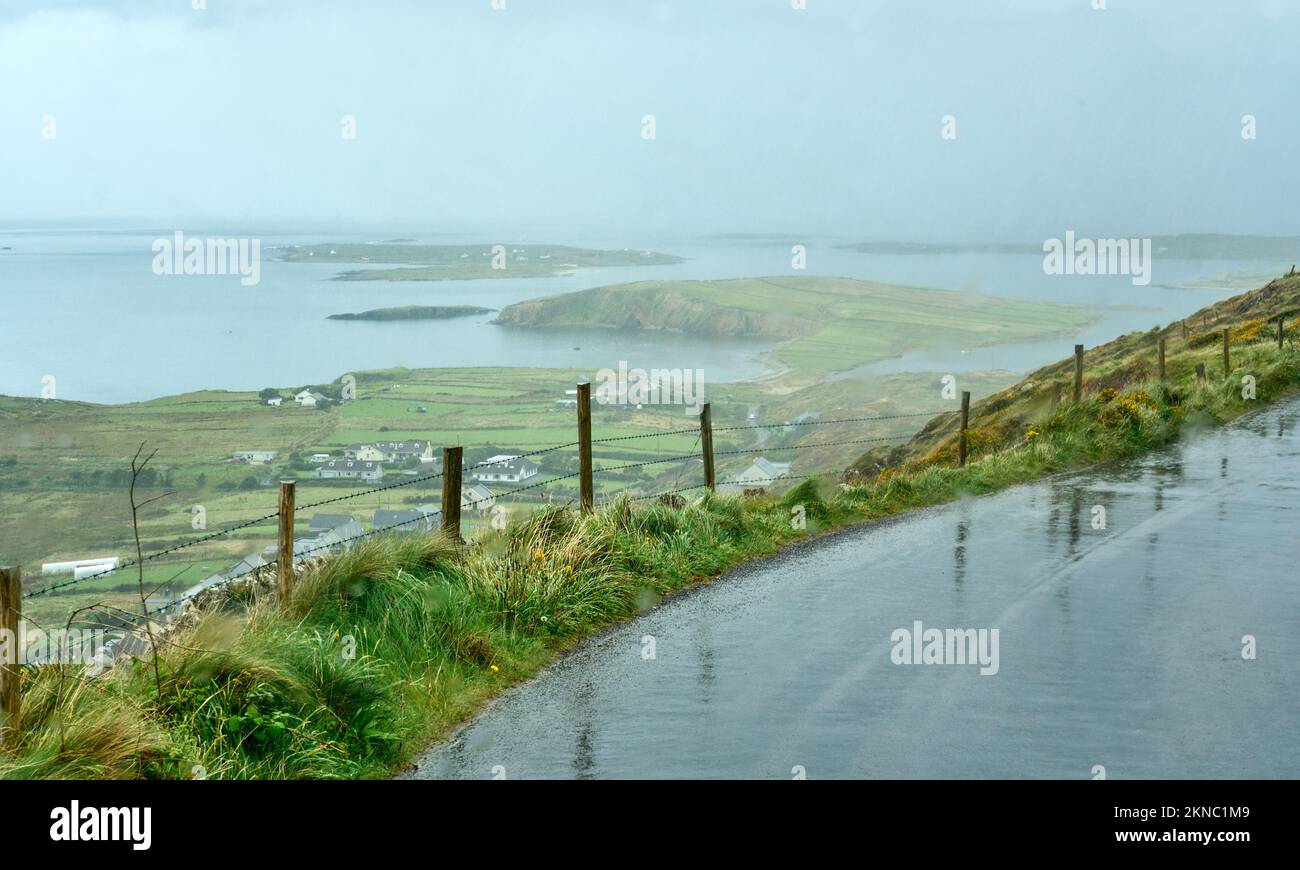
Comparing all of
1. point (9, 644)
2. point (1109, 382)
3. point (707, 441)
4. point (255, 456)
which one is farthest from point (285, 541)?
point (255, 456)

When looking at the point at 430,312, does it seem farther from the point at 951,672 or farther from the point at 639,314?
the point at 951,672

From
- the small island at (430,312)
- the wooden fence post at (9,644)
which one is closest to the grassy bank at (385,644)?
the wooden fence post at (9,644)

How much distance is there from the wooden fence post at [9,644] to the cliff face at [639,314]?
6375 inches

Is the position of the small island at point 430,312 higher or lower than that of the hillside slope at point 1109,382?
higher

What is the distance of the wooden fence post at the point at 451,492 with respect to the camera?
11.2 meters

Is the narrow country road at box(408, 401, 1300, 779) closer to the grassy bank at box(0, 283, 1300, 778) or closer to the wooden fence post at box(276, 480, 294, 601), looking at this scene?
the grassy bank at box(0, 283, 1300, 778)

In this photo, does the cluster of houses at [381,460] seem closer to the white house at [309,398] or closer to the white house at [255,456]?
the white house at [255,456]

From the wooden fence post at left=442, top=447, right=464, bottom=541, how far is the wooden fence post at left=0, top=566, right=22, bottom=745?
497cm

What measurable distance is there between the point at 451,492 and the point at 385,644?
262 cm

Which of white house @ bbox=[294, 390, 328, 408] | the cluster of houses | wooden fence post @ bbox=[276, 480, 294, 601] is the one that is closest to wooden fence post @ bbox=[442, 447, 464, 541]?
wooden fence post @ bbox=[276, 480, 294, 601]

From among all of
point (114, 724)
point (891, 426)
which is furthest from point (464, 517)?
point (891, 426)

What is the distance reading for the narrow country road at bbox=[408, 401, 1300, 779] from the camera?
7203 millimetres

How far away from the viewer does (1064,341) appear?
168 metres
